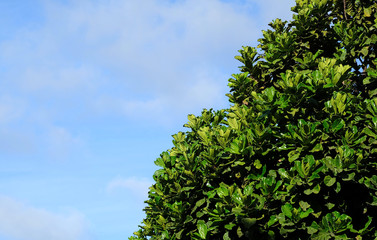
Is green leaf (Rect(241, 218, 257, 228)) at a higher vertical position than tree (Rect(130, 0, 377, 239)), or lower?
lower

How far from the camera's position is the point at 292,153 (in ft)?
31.0

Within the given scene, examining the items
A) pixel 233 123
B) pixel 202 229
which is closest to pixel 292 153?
pixel 233 123

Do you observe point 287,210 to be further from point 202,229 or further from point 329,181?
point 202,229

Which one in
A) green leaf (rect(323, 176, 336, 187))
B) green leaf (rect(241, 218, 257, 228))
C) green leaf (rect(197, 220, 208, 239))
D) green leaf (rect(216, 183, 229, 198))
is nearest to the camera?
green leaf (rect(323, 176, 336, 187))

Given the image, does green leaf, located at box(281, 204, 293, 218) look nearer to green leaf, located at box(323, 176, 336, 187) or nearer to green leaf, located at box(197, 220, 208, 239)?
green leaf, located at box(323, 176, 336, 187)

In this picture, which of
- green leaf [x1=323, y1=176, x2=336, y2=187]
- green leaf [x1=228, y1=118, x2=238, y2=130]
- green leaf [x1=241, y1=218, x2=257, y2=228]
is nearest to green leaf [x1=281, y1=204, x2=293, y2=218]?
green leaf [x1=241, y1=218, x2=257, y2=228]

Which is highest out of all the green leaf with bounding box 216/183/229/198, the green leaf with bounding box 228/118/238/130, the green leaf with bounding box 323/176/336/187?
the green leaf with bounding box 228/118/238/130

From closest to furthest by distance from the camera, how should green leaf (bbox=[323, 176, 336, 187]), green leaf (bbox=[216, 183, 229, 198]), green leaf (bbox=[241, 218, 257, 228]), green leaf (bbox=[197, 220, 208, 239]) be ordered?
green leaf (bbox=[323, 176, 336, 187])
green leaf (bbox=[241, 218, 257, 228])
green leaf (bbox=[216, 183, 229, 198])
green leaf (bbox=[197, 220, 208, 239])

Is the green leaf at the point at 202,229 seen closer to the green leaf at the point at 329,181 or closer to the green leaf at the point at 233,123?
the green leaf at the point at 233,123

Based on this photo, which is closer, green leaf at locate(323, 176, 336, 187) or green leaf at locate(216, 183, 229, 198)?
green leaf at locate(323, 176, 336, 187)

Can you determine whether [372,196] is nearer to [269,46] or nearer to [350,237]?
[350,237]

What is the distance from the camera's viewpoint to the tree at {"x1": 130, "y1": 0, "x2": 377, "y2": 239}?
9016 mm

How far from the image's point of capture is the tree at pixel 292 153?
9.02 meters

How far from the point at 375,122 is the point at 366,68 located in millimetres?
2734
